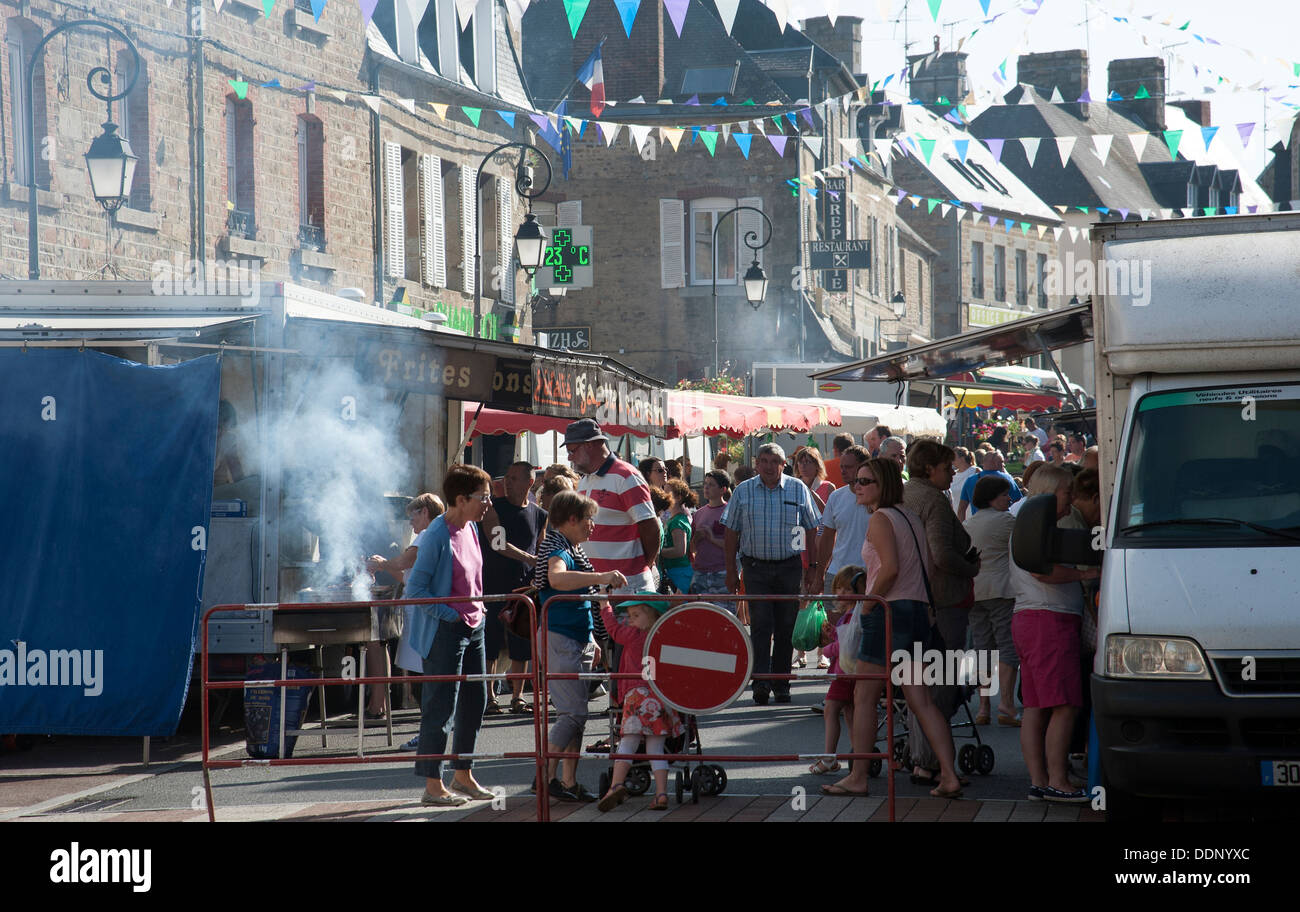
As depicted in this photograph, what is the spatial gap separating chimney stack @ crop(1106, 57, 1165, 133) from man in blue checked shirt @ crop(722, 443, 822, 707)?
173ft

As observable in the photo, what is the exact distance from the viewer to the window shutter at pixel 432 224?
24.7 metres

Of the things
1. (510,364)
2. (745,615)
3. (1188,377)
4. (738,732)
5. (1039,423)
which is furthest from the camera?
(1039,423)

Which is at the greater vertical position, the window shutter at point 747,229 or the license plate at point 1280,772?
the window shutter at point 747,229

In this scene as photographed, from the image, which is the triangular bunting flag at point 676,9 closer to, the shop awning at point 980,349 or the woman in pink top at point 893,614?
the shop awning at point 980,349

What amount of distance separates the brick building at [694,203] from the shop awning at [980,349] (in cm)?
2306

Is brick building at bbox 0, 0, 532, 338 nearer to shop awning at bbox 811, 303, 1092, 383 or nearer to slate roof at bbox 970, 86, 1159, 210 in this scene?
shop awning at bbox 811, 303, 1092, 383

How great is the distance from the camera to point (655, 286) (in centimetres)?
3691

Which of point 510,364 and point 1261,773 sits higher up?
point 510,364

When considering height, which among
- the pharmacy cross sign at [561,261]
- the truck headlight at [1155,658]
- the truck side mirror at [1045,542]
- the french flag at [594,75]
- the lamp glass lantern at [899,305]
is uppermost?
the french flag at [594,75]

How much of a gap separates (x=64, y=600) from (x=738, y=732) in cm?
461

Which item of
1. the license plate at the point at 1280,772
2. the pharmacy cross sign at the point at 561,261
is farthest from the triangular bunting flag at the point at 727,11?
the license plate at the point at 1280,772

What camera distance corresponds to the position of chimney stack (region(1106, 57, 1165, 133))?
60.2 metres
